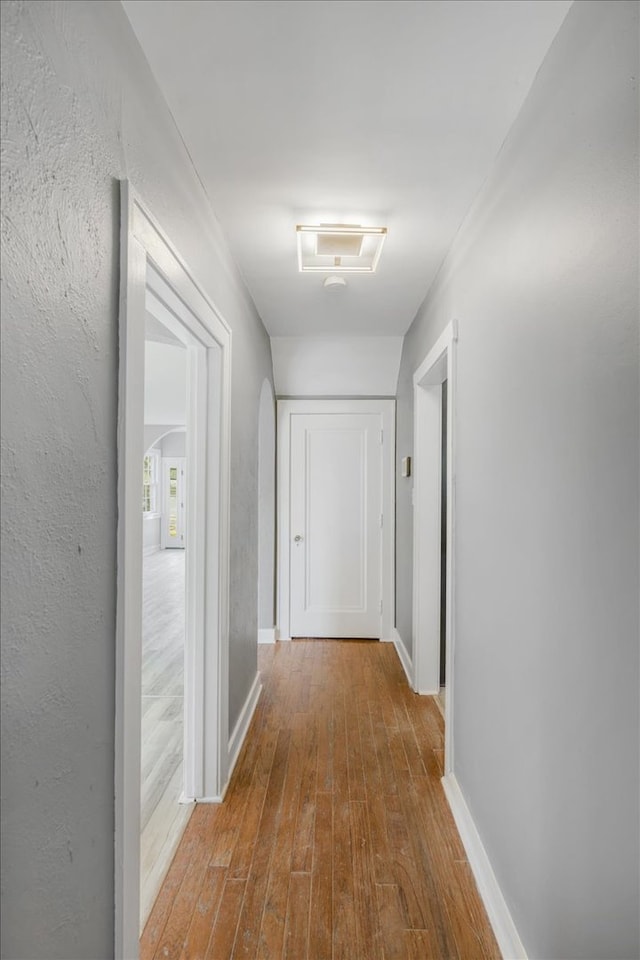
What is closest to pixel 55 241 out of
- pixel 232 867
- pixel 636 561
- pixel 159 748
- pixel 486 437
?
pixel 636 561

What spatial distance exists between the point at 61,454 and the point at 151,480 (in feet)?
36.5

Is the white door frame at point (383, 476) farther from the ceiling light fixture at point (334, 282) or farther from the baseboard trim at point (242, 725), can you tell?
the ceiling light fixture at point (334, 282)

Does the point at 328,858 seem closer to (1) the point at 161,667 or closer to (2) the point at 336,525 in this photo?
(1) the point at 161,667

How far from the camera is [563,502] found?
1236mm

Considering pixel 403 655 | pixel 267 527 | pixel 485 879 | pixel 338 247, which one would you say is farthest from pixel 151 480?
pixel 485 879

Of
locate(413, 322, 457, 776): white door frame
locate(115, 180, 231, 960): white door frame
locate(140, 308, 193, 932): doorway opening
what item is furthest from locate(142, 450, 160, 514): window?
locate(115, 180, 231, 960): white door frame

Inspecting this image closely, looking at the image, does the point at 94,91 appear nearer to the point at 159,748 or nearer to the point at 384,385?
the point at 159,748

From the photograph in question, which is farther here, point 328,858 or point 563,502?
point 328,858

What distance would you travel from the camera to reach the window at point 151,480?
1131 centimetres

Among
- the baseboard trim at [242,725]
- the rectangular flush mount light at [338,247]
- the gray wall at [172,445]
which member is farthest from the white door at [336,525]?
the gray wall at [172,445]

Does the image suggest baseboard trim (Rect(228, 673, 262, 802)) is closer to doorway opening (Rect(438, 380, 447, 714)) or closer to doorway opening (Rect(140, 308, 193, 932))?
doorway opening (Rect(140, 308, 193, 932))

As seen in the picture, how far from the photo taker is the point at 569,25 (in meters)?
1.20

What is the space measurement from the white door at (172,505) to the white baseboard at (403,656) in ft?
27.4

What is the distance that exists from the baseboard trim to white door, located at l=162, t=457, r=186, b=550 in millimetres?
8984
